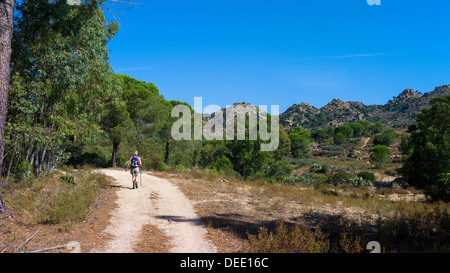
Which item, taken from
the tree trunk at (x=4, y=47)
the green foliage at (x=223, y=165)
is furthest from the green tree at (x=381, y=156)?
the tree trunk at (x=4, y=47)

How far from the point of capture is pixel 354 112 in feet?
496

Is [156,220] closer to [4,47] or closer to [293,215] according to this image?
[293,215]

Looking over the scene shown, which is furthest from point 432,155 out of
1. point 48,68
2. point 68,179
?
point 48,68

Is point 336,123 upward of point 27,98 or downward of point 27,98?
upward

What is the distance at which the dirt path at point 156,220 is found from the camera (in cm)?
600

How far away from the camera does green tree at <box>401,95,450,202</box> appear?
16891 mm

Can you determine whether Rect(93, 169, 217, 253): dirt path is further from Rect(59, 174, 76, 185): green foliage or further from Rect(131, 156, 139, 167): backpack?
Rect(59, 174, 76, 185): green foliage

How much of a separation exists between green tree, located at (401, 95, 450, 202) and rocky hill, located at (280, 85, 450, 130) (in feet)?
357

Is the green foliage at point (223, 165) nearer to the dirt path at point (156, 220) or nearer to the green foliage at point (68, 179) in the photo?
the dirt path at point (156, 220)

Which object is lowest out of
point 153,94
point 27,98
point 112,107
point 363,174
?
point 363,174
